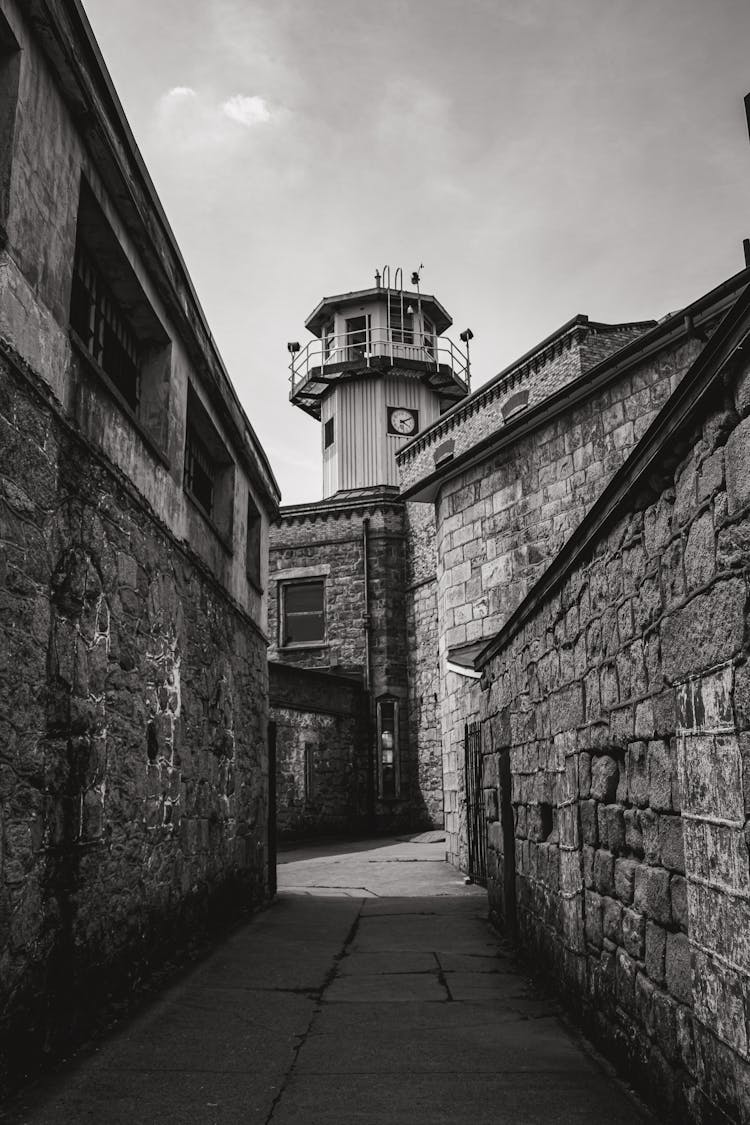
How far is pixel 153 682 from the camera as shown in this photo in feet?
19.9

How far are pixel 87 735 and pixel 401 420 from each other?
22.8 m

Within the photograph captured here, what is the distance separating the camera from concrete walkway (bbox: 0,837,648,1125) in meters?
3.53

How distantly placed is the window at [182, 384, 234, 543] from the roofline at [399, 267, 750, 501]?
3.92 metres

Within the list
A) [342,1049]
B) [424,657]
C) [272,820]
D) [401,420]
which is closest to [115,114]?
[342,1049]

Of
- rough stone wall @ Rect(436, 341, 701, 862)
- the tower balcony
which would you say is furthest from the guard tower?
rough stone wall @ Rect(436, 341, 701, 862)

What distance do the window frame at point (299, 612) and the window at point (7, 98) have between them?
61.7 ft

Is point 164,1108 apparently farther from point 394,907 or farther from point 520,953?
point 394,907

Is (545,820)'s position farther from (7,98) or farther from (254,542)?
(254,542)

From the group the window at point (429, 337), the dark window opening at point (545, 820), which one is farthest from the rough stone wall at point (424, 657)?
the dark window opening at point (545, 820)

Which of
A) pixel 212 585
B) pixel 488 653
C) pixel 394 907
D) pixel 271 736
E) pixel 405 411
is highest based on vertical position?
pixel 405 411

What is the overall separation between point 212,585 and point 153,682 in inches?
79.1

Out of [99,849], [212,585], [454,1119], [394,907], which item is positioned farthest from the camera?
[394,907]

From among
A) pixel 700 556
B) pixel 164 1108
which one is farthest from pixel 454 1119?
pixel 700 556

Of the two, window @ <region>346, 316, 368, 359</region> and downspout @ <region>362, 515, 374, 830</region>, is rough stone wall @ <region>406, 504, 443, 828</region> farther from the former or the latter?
window @ <region>346, 316, 368, 359</region>
